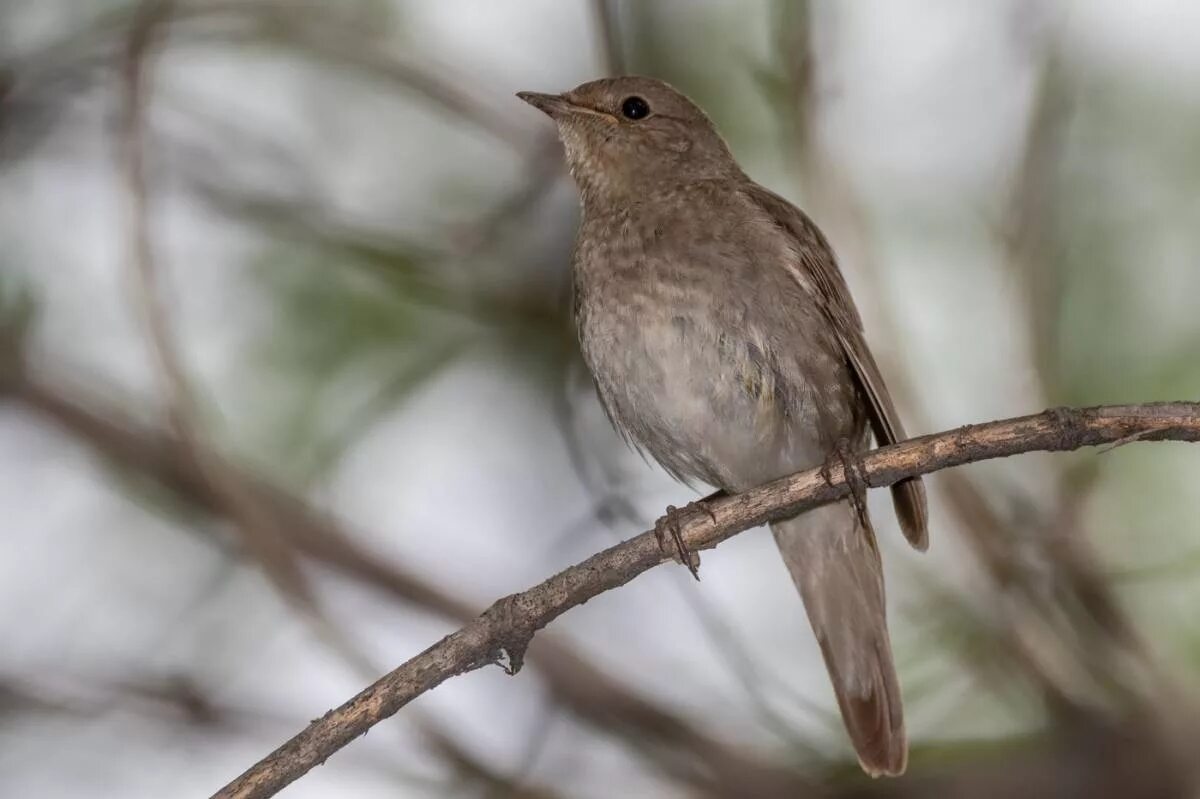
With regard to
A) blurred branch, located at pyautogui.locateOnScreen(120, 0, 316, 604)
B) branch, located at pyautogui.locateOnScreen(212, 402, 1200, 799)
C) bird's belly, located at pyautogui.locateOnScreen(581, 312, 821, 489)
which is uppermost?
blurred branch, located at pyautogui.locateOnScreen(120, 0, 316, 604)

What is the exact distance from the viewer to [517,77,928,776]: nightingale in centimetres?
515

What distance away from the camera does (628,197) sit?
571 cm

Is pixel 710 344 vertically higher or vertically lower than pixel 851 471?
higher

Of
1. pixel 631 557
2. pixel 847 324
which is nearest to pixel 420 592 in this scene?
pixel 847 324

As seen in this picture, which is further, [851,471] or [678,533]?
[678,533]

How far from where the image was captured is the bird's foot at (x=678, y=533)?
14.6 feet

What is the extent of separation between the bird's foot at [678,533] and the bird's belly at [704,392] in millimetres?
347

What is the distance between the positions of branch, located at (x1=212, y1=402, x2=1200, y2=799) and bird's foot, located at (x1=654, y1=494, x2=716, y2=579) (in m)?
0.16

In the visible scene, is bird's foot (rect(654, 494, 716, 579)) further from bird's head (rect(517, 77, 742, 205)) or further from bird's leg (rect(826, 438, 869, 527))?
bird's head (rect(517, 77, 742, 205))

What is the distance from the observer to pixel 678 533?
182 inches

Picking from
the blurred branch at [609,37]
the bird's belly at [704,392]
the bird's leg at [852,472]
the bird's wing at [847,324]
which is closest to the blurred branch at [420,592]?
the bird's belly at [704,392]

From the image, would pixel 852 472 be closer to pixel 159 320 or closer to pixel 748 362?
pixel 748 362

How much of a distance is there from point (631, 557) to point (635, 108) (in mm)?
2598

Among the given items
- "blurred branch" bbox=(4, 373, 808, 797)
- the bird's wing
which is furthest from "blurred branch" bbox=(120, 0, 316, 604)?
the bird's wing
